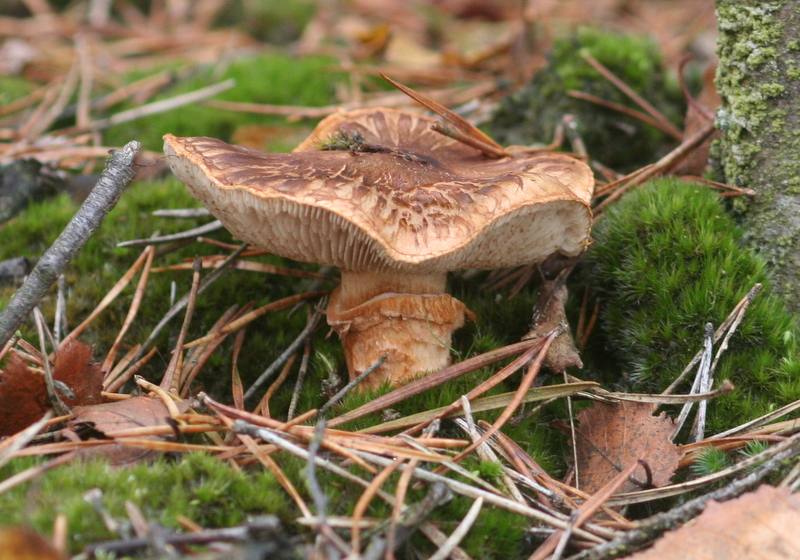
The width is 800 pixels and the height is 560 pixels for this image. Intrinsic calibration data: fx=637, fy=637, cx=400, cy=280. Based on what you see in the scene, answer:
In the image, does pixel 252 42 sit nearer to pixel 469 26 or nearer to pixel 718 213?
pixel 469 26

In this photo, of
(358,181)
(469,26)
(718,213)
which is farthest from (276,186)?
(469,26)

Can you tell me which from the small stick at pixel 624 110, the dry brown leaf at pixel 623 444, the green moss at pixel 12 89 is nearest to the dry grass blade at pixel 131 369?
the dry brown leaf at pixel 623 444

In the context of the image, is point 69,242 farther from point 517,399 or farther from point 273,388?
point 517,399

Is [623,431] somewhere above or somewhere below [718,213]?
below

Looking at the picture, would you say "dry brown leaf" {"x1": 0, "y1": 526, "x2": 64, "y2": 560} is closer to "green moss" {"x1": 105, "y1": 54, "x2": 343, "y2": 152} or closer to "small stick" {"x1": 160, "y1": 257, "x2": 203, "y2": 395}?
"small stick" {"x1": 160, "y1": 257, "x2": 203, "y2": 395}

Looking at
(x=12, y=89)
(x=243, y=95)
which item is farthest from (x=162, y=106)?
(x=12, y=89)

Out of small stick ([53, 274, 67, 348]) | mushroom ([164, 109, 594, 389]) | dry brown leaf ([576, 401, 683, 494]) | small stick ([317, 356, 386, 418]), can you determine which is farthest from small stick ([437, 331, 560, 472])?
small stick ([53, 274, 67, 348])

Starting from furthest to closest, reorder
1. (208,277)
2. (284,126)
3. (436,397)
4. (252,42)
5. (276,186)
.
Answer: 1. (252,42)
2. (284,126)
3. (208,277)
4. (436,397)
5. (276,186)
